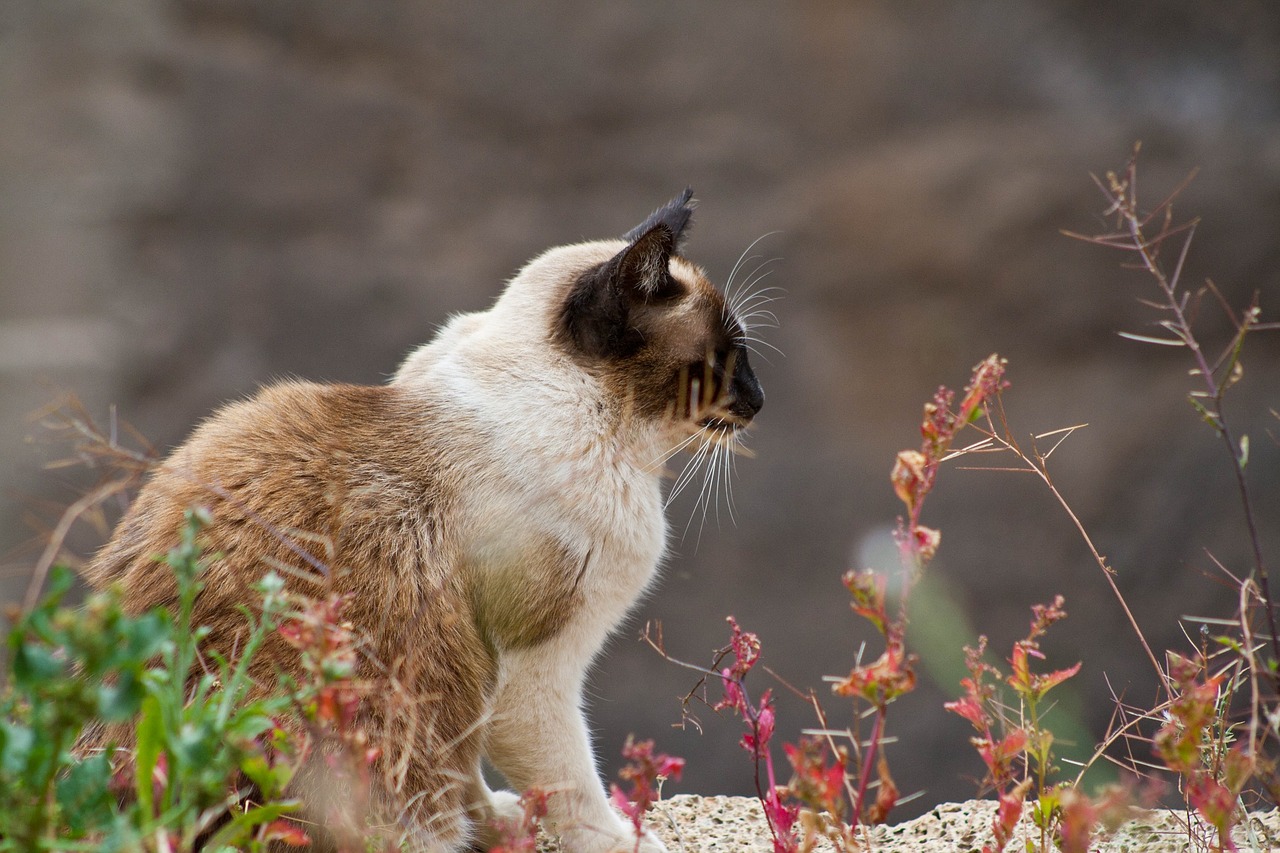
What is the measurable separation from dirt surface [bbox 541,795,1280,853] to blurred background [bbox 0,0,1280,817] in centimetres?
226

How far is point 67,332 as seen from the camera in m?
4.49

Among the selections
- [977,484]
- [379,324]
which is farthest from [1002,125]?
[379,324]

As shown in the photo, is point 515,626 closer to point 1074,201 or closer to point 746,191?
point 746,191

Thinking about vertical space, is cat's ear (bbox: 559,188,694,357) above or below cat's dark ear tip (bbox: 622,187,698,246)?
below

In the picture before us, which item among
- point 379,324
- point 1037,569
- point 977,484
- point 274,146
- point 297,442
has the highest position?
point 274,146

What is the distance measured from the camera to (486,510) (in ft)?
6.73

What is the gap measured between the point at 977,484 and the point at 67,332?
3.80 metres

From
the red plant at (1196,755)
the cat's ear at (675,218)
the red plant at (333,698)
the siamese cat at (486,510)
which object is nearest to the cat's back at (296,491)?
the siamese cat at (486,510)

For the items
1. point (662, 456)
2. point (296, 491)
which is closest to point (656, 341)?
point (662, 456)

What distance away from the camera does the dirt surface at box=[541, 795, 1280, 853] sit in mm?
1851

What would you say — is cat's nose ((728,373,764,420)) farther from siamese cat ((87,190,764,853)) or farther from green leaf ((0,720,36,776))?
green leaf ((0,720,36,776))

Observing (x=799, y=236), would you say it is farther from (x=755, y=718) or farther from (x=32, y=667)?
(x=32, y=667)

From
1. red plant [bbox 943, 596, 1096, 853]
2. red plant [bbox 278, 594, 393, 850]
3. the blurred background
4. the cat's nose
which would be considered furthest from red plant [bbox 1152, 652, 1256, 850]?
the blurred background

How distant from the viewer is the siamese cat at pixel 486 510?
1.83 metres
